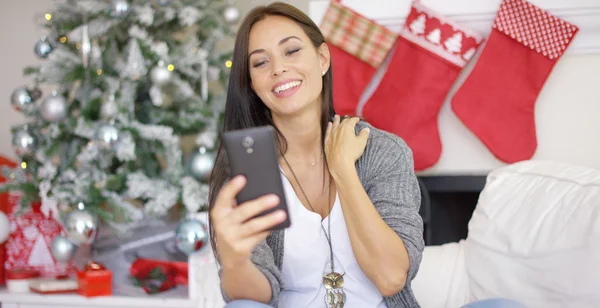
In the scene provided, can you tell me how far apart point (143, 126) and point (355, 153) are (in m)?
1.19

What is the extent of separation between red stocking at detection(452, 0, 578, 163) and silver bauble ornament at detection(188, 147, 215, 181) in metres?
0.91

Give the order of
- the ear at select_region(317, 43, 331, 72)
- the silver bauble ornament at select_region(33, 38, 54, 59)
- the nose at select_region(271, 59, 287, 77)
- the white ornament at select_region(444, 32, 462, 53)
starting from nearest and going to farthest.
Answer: the nose at select_region(271, 59, 287, 77)
the ear at select_region(317, 43, 331, 72)
the white ornament at select_region(444, 32, 462, 53)
the silver bauble ornament at select_region(33, 38, 54, 59)

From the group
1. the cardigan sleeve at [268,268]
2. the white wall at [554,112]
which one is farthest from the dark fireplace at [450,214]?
the cardigan sleeve at [268,268]

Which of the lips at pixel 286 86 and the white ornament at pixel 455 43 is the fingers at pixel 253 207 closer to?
the lips at pixel 286 86

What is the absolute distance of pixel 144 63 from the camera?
90.7 inches

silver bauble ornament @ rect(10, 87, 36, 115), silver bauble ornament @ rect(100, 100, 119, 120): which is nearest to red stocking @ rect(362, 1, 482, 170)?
silver bauble ornament @ rect(100, 100, 119, 120)

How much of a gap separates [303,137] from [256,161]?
1.82ft

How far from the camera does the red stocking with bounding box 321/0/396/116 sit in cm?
236

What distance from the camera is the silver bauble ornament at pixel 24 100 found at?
2.40 m

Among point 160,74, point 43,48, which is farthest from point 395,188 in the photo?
point 43,48

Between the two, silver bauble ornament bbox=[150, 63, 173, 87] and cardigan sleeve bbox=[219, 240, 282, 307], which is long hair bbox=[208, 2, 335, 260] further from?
silver bauble ornament bbox=[150, 63, 173, 87]

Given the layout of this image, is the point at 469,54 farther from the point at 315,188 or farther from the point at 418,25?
the point at 315,188

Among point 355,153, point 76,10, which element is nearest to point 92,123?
point 76,10

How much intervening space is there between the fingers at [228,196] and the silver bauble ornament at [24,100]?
170cm
